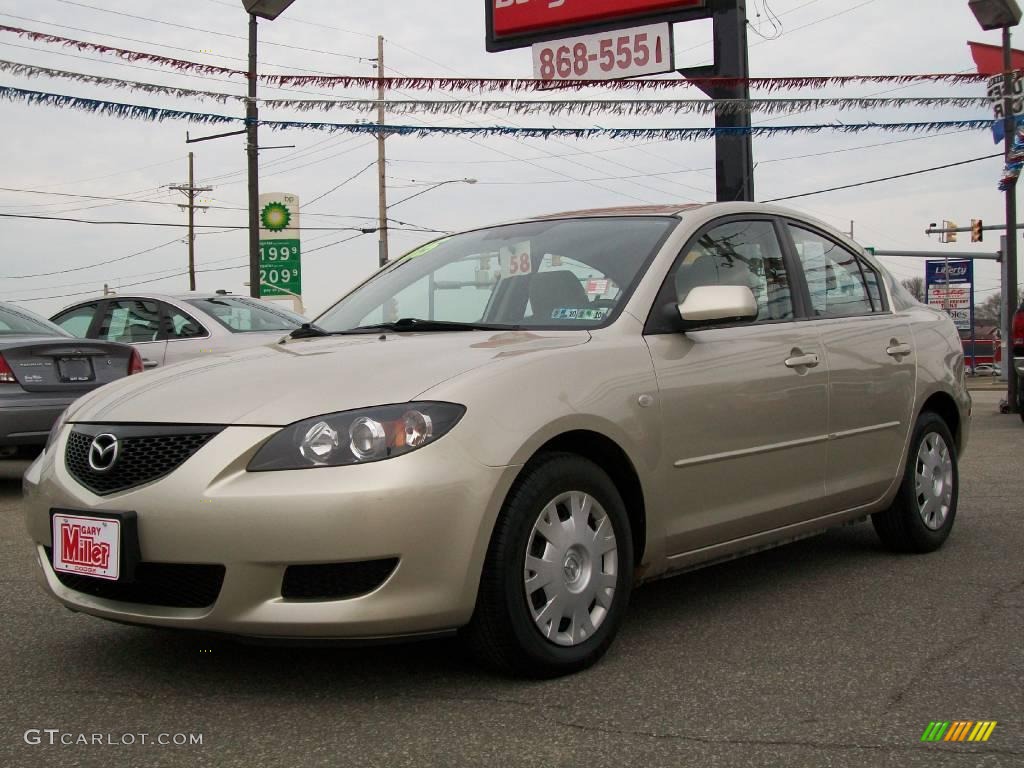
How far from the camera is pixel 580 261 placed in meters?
4.50

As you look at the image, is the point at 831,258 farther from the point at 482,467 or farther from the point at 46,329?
the point at 46,329

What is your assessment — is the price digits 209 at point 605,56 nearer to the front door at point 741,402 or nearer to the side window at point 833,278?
the side window at point 833,278

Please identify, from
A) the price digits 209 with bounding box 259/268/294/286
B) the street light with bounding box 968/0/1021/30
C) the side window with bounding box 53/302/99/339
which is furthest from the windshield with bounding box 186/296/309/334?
the price digits 209 with bounding box 259/268/294/286

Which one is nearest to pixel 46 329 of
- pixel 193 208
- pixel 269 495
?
pixel 269 495

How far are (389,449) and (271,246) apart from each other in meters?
40.0

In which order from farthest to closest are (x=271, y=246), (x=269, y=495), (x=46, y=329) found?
(x=271, y=246) → (x=46, y=329) → (x=269, y=495)

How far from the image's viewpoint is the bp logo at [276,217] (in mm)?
42375

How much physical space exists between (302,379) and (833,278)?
2.78 metres

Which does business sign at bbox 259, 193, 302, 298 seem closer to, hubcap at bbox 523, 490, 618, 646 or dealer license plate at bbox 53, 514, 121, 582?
dealer license plate at bbox 53, 514, 121, 582

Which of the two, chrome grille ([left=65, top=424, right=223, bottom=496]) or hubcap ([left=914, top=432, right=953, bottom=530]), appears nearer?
chrome grille ([left=65, top=424, right=223, bottom=496])

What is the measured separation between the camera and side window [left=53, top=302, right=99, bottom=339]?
1146 cm

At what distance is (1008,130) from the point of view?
1271 centimetres

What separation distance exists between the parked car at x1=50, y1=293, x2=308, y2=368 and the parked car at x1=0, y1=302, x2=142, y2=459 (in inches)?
92.4

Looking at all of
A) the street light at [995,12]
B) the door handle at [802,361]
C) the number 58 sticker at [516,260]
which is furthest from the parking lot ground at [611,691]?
the street light at [995,12]
